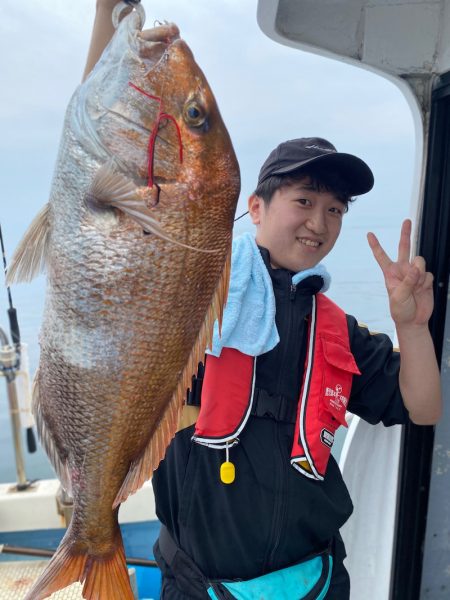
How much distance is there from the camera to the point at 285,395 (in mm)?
1739

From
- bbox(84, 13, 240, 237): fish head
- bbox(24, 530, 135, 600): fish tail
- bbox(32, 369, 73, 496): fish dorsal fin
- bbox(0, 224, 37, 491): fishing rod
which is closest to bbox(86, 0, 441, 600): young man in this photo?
bbox(24, 530, 135, 600): fish tail

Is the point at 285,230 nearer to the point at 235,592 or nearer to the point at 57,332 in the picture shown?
the point at 57,332

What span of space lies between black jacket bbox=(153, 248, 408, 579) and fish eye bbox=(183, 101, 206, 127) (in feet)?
2.83

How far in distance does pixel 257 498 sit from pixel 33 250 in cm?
105

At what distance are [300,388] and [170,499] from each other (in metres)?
0.59

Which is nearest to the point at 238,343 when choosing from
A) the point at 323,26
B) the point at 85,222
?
the point at 85,222

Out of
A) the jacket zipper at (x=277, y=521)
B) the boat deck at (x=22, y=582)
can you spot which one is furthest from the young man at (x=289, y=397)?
the boat deck at (x=22, y=582)

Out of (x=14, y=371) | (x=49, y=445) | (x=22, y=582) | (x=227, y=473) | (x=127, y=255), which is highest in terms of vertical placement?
(x=127, y=255)

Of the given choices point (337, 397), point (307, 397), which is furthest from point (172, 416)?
point (337, 397)

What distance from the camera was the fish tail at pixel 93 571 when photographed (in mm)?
1232

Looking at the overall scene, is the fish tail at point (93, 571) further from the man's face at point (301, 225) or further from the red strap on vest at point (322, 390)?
the man's face at point (301, 225)

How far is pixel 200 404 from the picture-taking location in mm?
1740

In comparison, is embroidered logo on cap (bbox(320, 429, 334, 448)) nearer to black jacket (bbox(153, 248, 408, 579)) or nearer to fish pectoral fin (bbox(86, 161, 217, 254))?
black jacket (bbox(153, 248, 408, 579))

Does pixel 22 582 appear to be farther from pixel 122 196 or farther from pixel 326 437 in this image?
pixel 122 196
